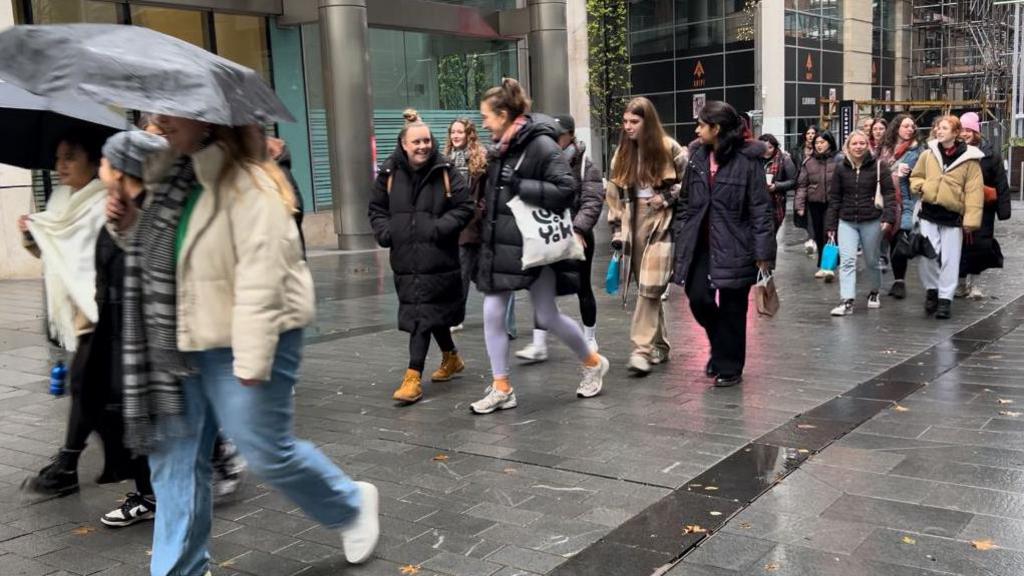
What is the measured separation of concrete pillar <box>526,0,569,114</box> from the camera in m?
21.0

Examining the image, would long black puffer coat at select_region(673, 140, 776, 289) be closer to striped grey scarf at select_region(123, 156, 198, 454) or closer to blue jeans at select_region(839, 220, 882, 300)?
blue jeans at select_region(839, 220, 882, 300)

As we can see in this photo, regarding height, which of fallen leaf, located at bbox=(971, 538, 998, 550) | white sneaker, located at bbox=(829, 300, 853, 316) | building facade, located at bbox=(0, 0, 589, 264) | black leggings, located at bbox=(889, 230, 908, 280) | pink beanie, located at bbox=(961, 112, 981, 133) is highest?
building facade, located at bbox=(0, 0, 589, 264)

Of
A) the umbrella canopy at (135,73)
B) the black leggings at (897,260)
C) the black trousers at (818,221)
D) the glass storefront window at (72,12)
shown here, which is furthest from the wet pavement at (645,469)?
the glass storefront window at (72,12)

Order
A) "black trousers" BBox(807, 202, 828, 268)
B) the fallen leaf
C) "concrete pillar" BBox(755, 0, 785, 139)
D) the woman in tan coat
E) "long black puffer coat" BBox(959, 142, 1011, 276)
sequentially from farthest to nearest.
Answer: "concrete pillar" BBox(755, 0, 785, 139), "black trousers" BBox(807, 202, 828, 268), "long black puffer coat" BBox(959, 142, 1011, 276), the woman in tan coat, the fallen leaf

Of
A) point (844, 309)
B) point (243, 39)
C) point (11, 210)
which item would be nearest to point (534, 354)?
point (844, 309)

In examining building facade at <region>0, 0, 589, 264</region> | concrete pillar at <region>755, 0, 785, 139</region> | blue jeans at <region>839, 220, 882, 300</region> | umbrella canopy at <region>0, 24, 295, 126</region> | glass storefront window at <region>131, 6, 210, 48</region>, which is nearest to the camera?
umbrella canopy at <region>0, 24, 295, 126</region>

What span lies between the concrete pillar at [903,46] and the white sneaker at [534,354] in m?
39.0

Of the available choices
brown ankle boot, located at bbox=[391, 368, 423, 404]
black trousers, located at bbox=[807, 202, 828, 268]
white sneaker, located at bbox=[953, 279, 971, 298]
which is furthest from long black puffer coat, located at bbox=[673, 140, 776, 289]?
black trousers, located at bbox=[807, 202, 828, 268]

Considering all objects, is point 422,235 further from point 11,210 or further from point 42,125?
point 11,210

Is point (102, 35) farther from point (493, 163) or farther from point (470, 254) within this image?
point (470, 254)

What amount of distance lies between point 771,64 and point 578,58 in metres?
12.9

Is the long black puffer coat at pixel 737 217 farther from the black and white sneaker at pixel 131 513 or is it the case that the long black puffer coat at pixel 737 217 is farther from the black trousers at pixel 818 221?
the black trousers at pixel 818 221

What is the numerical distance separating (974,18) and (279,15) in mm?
34551

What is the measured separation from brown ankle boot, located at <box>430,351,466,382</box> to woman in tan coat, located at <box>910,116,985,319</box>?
462 centimetres
